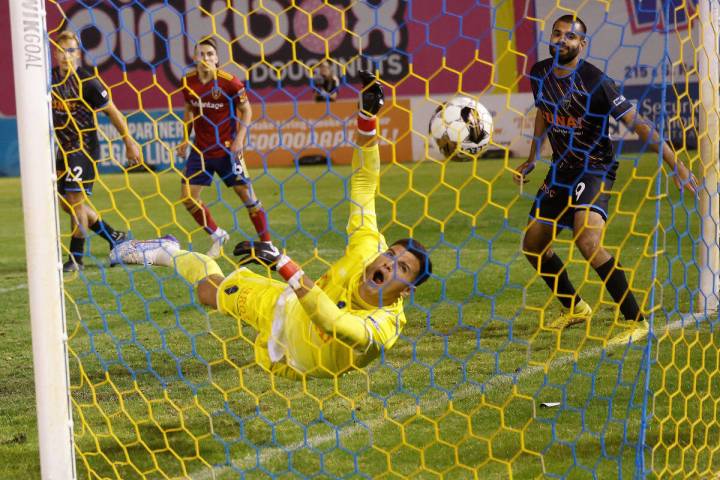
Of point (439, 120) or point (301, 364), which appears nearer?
point (301, 364)

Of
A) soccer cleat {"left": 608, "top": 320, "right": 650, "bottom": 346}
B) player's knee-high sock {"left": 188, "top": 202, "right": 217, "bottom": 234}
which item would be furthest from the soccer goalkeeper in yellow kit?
player's knee-high sock {"left": 188, "top": 202, "right": 217, "bottom": 234}

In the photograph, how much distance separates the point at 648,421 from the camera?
3916mm

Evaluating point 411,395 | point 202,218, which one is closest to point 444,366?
point 411,395

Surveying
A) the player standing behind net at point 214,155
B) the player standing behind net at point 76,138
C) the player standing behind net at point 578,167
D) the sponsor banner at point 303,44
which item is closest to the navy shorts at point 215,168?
the player standing behind net at point 214,155

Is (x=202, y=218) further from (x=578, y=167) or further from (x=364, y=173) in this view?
(x=364, y=173)

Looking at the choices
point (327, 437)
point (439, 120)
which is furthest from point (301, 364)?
point (439, 120)

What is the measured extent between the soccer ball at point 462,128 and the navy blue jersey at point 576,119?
1.37 feet

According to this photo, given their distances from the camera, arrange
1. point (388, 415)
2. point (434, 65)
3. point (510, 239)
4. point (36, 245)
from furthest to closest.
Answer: point (434, 65)
point (510, 239)
point (388, 415)
point (36, 245)

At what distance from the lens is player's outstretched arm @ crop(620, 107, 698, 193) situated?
4.04 metres

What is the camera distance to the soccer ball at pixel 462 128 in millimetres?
4758

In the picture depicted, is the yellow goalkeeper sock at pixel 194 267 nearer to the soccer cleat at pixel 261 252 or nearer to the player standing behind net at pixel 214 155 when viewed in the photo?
the soccer cleat at pixel 261 252

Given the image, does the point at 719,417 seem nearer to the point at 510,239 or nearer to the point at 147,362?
the point at 147,362

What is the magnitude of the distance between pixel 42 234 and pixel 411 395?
6.67 ft

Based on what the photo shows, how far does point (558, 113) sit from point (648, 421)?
1.99m
